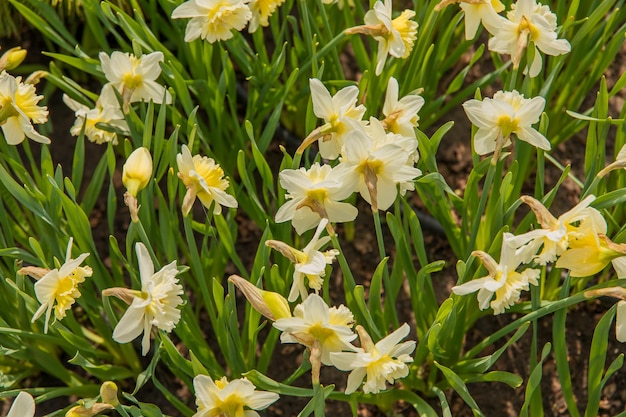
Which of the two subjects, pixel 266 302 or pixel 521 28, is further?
pixel 521 28

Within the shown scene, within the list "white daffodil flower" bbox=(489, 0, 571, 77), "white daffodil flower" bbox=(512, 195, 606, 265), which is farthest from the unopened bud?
"white daffodil flower" bbox=(489, 0, 571, 77)

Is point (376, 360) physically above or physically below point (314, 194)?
below

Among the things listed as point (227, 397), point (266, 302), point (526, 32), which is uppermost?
point (526, 32)

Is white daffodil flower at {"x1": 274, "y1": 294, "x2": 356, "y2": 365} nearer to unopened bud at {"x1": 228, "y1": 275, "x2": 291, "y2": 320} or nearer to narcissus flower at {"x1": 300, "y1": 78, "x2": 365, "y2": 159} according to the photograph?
unopened bud at {"x1": 228, "y1": 275, "x2": 291, "y2": 320}

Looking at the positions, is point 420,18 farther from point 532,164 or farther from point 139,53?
point 139,53

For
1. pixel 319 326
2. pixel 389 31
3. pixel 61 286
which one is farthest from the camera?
pixel 389 31

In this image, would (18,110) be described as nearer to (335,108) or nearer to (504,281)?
(335,108)

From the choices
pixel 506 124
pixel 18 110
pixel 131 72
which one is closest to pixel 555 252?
pixel 506 124
